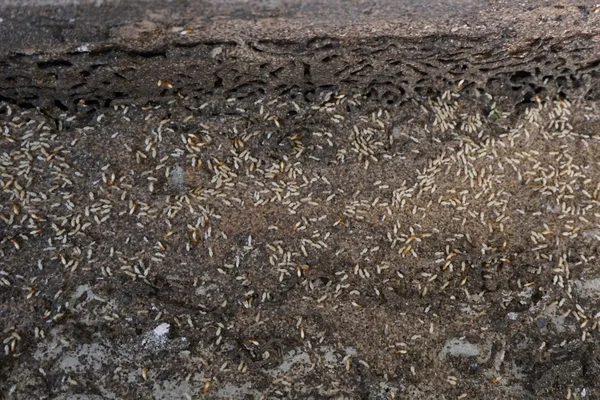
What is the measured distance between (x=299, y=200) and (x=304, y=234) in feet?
0.50

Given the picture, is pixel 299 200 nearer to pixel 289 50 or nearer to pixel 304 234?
pixel 304 234

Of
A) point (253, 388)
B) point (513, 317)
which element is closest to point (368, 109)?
point (513, 317)

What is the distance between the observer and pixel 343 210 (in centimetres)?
319

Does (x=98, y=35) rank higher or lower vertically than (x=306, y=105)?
higher

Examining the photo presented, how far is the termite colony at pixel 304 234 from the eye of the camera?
2.99m

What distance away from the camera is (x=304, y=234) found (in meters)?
3.16

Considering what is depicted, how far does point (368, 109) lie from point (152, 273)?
119 centimetres

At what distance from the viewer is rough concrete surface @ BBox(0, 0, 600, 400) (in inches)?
117

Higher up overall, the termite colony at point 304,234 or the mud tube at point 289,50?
the mud tube at point 289,50

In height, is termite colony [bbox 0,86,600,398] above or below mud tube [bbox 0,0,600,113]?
below

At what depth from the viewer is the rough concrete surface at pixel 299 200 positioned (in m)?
2.97

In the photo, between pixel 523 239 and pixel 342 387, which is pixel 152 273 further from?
pixel 523 239

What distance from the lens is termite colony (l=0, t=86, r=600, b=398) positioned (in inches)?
118

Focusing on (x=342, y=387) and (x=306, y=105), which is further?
(x=306, y=105)
